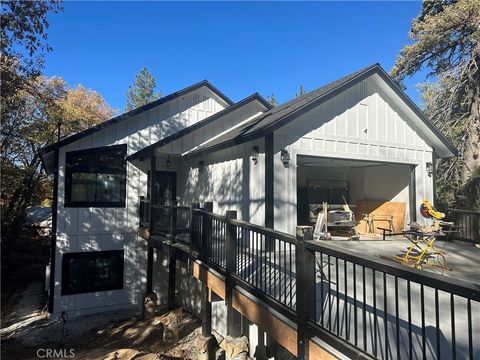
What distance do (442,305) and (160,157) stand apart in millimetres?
9722

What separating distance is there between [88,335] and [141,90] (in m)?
34.8

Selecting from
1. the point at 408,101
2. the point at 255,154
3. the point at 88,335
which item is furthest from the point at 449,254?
the point at 88,335

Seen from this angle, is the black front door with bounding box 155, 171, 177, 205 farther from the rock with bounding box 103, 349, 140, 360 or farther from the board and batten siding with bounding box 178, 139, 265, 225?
the rock with bounding box 103, 349, 140, 360

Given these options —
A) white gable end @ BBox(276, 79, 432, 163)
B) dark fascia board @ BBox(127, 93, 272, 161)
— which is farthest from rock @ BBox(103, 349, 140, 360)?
white gable end @ BBox(276, 79, 432, 163)

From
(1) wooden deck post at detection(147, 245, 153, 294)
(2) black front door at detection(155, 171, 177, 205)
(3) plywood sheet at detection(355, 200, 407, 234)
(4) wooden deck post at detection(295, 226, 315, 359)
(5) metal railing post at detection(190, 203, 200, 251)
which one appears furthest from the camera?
(2) black front door at detection(155, 171, 177, 205)

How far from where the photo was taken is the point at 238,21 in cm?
1416

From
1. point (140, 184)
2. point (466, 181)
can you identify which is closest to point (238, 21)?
point (140, 184)

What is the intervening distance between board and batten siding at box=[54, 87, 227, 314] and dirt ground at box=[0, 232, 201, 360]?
60 centimetres

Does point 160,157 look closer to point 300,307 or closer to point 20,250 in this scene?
point 300,307

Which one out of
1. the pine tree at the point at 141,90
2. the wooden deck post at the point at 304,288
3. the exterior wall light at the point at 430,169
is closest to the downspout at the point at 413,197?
the exterior wall light at the point at 430,169

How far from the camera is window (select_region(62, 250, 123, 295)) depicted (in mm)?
10125

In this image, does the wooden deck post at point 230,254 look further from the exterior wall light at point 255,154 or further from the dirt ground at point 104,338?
the dirt ground at point 104,338

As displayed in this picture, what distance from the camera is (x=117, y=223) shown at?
427 inches

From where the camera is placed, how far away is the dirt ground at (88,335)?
25.2 feet
